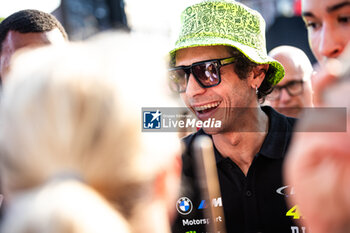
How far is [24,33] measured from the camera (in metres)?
2.39

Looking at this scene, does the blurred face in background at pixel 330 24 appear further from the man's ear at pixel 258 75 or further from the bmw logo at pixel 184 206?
the bmw logo at pixel 184 206

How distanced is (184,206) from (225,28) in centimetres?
115

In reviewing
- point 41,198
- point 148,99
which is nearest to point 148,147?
point 148,99

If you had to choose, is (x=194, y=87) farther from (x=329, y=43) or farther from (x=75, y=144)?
(x=75, y=144)

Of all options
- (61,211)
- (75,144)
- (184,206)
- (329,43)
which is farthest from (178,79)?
(61,211)

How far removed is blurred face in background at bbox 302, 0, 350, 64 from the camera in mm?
1830

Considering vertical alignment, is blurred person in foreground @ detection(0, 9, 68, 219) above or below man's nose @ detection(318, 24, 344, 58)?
above

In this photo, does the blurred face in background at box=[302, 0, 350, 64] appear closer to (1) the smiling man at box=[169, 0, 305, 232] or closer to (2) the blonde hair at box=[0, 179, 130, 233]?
(1) the smiling man at box=[169, 0, 305, 232]

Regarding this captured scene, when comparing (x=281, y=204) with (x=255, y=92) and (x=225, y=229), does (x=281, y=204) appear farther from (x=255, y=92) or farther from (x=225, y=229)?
(x=255, y=92)

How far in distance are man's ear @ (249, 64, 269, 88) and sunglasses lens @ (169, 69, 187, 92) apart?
0.48 meters

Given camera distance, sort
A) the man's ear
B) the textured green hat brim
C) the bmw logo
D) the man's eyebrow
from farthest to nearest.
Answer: the man's ear < the textured green hat brim < the bmw logo < the man's eyebrow

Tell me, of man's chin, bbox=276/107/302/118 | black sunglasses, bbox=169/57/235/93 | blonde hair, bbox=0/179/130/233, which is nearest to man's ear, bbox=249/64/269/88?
black sunglasses, bbox=169/57/235/93

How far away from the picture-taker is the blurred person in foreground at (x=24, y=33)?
2363 millimetres

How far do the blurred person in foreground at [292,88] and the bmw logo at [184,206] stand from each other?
194cm
